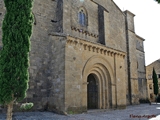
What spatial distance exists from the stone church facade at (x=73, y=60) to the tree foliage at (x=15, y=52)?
3626 millimetres

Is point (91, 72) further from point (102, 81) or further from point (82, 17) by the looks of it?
point (82, 17)

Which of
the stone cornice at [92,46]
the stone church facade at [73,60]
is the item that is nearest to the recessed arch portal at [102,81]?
the stone church facade at [73,60]

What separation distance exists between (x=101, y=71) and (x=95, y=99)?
6.40 feet

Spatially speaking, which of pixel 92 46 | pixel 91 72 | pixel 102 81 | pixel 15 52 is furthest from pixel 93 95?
pixel 15 52

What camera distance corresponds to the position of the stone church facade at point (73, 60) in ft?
32.2

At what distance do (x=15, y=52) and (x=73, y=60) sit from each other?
4.43 m

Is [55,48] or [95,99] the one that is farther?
[95,99]

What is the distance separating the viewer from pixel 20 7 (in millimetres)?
6340

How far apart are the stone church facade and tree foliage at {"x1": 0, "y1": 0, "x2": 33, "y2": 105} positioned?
3.63 metres

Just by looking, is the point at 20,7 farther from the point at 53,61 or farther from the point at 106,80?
the point at 106,80

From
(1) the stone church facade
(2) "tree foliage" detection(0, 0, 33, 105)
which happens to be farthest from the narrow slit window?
(2) "tree foliage" detection(0, 0, 33, 105)

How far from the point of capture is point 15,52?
236 inches

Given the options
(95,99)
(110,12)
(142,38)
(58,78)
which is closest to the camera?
(58,78)

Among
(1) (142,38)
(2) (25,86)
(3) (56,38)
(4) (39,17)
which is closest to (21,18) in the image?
(2) (25,86)
